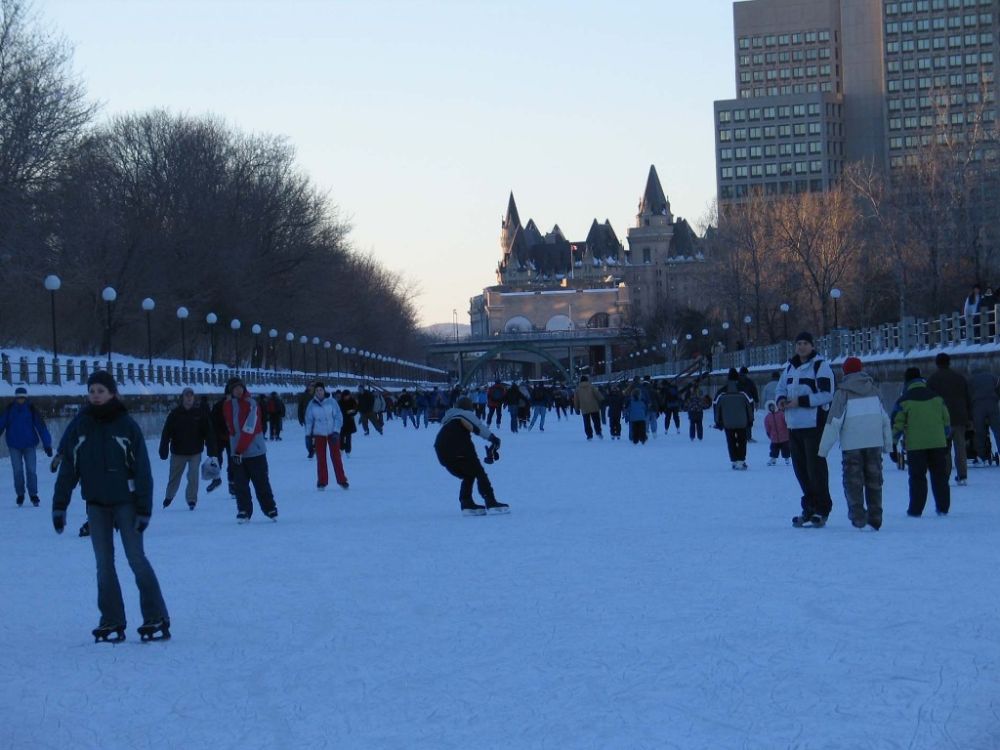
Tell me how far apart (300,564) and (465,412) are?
4.70 metres

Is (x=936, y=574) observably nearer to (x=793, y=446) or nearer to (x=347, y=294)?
(x=793, y=446)

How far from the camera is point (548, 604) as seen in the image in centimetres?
923

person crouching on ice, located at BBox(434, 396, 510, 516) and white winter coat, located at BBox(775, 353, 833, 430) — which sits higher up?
white winter coat, located at BBox(775, 353, 833, 430)

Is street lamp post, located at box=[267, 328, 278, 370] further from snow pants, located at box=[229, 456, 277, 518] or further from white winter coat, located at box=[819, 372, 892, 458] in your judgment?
white winter coat, located at box=[819, 372, 892, 458]

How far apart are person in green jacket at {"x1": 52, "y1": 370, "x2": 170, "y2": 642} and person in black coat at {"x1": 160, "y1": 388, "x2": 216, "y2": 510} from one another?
942 cm

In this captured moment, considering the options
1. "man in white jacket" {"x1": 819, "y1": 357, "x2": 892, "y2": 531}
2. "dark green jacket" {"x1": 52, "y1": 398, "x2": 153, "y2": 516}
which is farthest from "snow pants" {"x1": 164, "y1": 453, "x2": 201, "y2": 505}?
"dark green jacket" {"x1": 52, "y1": 398, "x2": 153, "y2": 516}

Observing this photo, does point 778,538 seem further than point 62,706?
Yes

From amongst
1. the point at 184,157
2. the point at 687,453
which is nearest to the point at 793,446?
the point at 687,453

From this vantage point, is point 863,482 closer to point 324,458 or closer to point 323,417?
point 323,417

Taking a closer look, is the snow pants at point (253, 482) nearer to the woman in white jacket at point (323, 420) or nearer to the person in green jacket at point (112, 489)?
the woman in white jacket at point (323, 420)

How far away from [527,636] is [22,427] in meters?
12.2

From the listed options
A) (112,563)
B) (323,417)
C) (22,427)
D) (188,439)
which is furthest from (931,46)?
(112,563)

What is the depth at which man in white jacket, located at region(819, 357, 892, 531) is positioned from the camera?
12.9 m

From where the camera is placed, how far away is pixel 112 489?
8094 mm
